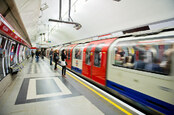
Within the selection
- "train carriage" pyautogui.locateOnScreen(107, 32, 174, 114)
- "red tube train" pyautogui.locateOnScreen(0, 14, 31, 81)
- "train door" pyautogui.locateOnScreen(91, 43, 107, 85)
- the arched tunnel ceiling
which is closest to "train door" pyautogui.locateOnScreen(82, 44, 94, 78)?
"train door" pyautogui.locateOnScreen(91, 43, 107, 85)

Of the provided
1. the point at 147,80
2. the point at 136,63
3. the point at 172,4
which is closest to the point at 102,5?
the point at 172,4

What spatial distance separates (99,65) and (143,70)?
207cm

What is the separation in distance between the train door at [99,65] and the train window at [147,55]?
2.33 ft

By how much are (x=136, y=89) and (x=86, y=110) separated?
1557mm

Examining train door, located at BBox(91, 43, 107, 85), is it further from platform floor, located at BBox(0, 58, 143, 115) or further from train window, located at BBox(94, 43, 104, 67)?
platform floor, located at BBox(0, 58, 143, 115)

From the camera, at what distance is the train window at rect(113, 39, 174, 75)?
2.40m

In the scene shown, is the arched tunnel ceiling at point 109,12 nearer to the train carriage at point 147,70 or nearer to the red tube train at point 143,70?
the red tube train at point 143,70

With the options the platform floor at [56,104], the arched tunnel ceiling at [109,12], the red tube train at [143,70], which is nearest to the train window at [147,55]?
the red tube train at [143,70]

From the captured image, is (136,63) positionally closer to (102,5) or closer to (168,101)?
(168,101)

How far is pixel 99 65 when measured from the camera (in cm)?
464

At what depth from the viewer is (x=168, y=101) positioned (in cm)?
226

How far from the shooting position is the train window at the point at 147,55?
7.88ft

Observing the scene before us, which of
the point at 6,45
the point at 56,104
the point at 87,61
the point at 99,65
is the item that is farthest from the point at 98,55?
the point at 6,45

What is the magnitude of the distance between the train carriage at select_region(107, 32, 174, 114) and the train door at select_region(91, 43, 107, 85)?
0.59 metres
